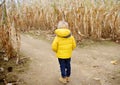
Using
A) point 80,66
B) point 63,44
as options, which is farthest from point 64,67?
point 80,66

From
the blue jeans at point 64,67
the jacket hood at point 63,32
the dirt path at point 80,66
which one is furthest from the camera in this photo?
the dirt path at point 80,66

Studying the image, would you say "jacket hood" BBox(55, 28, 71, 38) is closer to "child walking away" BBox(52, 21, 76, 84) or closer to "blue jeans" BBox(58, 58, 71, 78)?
"child walking away" BBox(52, 21, 76, 84)

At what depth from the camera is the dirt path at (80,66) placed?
5.82 meters

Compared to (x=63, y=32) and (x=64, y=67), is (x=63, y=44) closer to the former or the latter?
(x=63, y=32)

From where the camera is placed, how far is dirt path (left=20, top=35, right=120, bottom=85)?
582 centimetres

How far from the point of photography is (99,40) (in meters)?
8.89

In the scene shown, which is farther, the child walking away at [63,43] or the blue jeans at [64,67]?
the blue jeans at [64,67]

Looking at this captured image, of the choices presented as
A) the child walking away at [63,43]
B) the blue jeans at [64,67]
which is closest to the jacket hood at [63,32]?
the child walking away at [63,43]

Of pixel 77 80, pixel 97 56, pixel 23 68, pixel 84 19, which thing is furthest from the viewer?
→ pixel 84 19

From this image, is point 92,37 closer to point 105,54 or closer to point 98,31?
point 98,31

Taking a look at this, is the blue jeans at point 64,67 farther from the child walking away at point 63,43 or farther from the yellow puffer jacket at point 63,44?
the yellow puffer jacket at point 63,44

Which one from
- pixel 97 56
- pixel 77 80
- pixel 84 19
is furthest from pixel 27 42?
pixel 77 80

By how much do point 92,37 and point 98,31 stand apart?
25 centimetres

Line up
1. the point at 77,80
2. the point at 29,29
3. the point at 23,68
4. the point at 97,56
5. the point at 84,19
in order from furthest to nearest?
the point at 29,29, the point at 84,19, the point at 97,56, the point at 23,68, the point at 77,80
